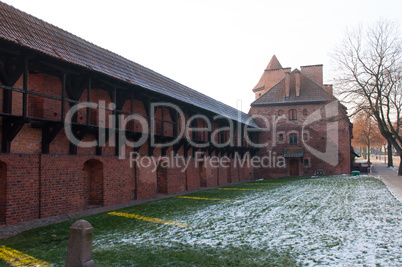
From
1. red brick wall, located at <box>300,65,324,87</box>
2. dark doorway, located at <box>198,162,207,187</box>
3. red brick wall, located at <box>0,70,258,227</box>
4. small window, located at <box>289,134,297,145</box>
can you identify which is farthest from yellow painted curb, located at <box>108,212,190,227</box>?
red brick wall, located at <box>300,65,324,87</box>

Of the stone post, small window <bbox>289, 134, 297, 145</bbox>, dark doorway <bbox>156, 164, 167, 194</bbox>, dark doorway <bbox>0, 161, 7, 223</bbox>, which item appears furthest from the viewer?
small window <bbox>289, 134, 297, 145</bbox>

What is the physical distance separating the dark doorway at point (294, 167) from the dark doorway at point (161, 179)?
59.9 ft

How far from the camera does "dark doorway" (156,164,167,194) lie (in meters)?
15.4

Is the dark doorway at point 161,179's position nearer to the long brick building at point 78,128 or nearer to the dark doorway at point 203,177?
the long brick building at point 78,128

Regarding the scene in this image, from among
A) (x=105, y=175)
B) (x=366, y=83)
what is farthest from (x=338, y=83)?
(x=105, y=175)

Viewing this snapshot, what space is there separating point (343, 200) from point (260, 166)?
Result: 724 inches

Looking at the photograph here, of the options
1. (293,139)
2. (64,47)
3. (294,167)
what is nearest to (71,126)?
(64,47)

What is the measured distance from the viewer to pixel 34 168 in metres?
8.62

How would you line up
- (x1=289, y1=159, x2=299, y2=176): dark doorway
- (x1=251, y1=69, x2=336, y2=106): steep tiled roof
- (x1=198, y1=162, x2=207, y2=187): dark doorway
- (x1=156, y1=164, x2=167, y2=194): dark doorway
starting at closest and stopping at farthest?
(x1=156, y1=164, x2=167, y2=194): dark doorway, (x1=198, y1=162, x2=207, y2=187): dark doorway, (x1=251, y1=69, x2=336, y2=106): steep tiled roof, (x1=289, y1=159, x2=299, y2=176): dark doorway

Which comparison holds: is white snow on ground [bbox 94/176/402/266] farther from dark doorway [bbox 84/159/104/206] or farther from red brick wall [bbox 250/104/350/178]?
red brick wall [bbox 250/104/350/178]

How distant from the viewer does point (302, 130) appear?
2984 cm

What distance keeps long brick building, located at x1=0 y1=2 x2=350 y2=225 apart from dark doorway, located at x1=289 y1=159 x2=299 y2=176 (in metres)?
13.9

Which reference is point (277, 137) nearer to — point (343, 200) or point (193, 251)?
point (343, 200)

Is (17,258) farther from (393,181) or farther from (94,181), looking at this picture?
(393,181)
